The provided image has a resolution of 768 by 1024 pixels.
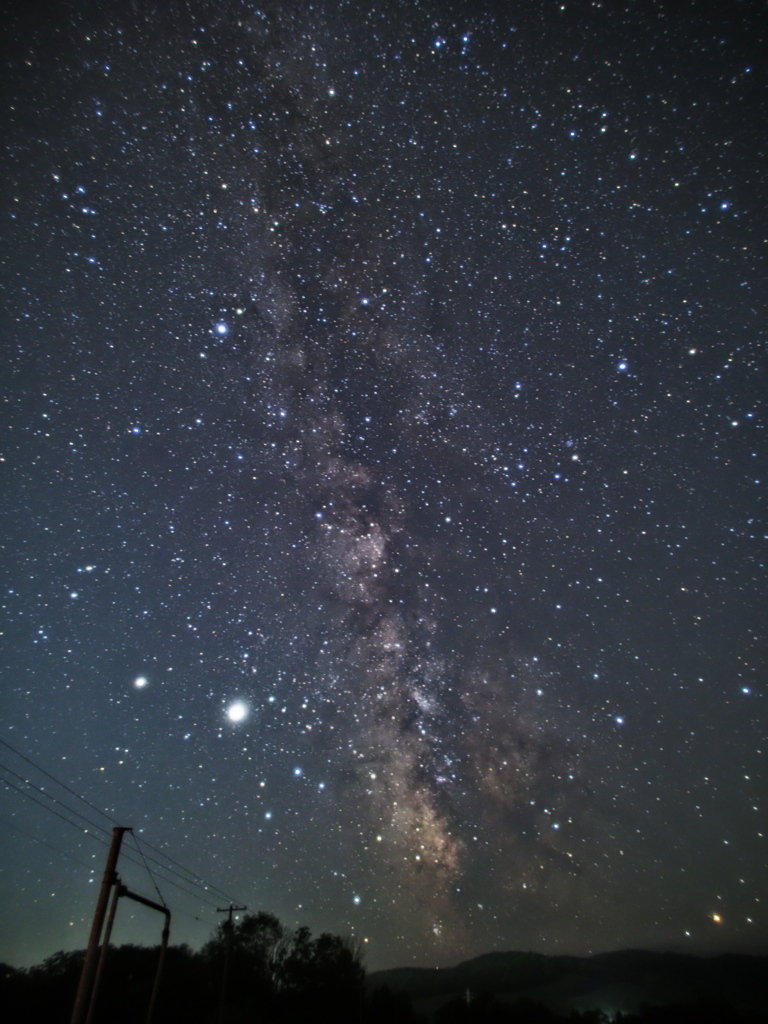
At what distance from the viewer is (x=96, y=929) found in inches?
405

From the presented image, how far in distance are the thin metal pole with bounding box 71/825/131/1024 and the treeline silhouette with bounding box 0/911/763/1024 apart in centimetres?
1507

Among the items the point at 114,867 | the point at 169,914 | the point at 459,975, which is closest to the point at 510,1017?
the point at 169,914

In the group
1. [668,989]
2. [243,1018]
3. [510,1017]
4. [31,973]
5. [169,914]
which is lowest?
[668,989]

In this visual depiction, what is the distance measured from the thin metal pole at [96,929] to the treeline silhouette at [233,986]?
49.4 feet

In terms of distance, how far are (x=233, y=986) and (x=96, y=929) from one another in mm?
31803

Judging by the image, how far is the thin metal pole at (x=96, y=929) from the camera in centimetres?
949

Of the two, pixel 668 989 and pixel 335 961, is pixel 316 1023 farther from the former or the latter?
pixel 668 989

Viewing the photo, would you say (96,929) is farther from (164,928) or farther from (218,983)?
(218,983)

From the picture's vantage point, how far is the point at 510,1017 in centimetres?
5088

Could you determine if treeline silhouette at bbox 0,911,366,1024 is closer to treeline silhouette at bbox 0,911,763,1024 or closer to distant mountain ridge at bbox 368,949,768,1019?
treeline silhouette at bbox 0,911,763,1024

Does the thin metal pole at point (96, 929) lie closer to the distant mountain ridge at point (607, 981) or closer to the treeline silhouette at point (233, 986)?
the treeline silhouette at point (233, 986)

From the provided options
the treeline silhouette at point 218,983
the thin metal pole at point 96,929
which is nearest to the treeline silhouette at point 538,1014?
the treeline silhouette at point 218,983

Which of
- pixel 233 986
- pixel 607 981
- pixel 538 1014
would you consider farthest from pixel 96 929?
pixel 607 981

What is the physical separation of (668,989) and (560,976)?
44964 millimetres
